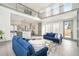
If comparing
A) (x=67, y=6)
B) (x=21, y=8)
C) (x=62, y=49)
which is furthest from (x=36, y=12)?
(x=62, y=49)

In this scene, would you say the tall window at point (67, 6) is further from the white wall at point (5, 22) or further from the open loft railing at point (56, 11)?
the white wall at point (5, 22)

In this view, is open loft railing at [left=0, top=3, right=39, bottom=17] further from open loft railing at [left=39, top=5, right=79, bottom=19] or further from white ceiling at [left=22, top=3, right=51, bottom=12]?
open loft railing at [left=39, top=5, right=79, bottom=19]

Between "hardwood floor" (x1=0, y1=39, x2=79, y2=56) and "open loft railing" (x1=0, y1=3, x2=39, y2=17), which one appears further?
"hardwood floor" (x1=0, y1=39, x2=79, y2=56)

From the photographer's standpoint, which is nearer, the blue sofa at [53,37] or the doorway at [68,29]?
the doorway at [68,29]

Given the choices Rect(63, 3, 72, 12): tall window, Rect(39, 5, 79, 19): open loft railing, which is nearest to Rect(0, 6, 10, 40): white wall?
Rect(39, 5, 79, 19): open loft railing

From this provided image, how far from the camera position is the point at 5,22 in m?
2.71

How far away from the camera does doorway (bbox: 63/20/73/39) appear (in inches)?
101

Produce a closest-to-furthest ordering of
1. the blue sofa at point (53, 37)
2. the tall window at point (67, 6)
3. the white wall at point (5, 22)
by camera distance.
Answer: the tall window at point (67, 6), the white wall at point (5, 22), the blue sofa at point (53, 37)

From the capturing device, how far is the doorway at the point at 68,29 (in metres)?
2.58

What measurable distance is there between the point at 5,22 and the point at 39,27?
97 cm

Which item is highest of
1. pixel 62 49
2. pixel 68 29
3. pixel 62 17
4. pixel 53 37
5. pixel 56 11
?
pixel 56 11

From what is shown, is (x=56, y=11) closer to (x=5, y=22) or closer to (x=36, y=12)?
(x=36, y=12)

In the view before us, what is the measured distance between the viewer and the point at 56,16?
276 centimetres

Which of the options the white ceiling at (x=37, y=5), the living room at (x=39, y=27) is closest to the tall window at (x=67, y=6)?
the living room at (x=39, y=27)
